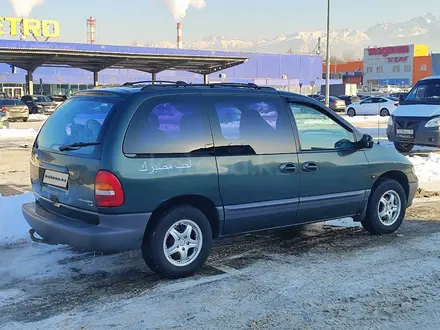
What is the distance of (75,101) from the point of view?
17.9 ft

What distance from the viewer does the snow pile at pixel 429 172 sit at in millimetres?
10281

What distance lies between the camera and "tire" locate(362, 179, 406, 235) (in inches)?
254

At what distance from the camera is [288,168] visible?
18.3ft

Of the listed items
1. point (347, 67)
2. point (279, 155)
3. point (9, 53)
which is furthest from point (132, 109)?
point (347, 67)

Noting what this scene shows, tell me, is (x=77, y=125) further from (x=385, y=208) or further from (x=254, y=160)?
(x=385, y=208)

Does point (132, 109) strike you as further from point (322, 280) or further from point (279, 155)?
point (322, 280)

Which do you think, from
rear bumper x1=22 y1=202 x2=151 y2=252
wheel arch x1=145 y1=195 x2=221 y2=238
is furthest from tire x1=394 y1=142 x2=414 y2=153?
rear bumper x1=22 y1=202 x2=151 y2=252

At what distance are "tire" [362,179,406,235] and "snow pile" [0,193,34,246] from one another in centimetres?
413

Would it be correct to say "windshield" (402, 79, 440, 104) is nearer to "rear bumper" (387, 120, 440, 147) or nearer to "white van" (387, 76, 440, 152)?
"white van" (387, 76, 440, 152)

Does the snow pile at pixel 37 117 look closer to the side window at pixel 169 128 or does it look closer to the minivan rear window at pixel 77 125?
the minivan rear window at pixel 77 125

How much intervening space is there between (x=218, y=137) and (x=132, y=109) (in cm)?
89

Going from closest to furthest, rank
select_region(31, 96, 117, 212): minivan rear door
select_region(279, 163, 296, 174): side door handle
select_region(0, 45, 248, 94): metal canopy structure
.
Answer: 1. select_region(31, 96, 117, 212): minivan rear door
2. select_region(279, 163, 296, 174): side door handle
3. select_region(0, 45, 248, 94): metal canopy structure

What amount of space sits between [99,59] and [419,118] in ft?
116

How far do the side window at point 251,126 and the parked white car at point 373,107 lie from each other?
104 feet
